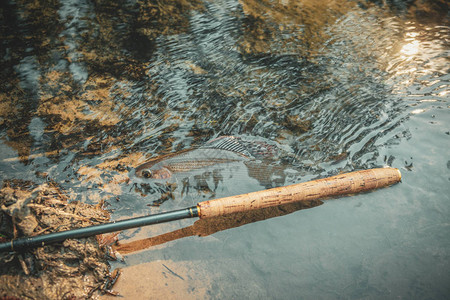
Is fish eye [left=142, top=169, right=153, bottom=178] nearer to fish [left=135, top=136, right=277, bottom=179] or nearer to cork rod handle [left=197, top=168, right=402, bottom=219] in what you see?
fish [left=135, top=136, right=277, bottom=179]

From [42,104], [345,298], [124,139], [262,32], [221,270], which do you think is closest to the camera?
[345,298]

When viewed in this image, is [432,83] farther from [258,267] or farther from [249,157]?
[258,267]

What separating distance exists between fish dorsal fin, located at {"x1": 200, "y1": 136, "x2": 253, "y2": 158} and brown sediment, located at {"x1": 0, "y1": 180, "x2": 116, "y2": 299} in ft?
5.66

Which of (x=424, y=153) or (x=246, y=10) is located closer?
(x=424, y=153)

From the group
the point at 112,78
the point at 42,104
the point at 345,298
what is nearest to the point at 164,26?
the point at 112,78

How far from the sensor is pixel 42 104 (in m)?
3.99

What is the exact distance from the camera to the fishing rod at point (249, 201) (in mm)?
2227

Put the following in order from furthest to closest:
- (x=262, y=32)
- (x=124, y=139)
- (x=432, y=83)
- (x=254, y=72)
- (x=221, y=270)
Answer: (x=262, y=32), (x=254, y=72), (x=432, y=83), (x=124, y=139), (x=221, y=270)

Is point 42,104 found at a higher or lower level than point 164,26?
lower

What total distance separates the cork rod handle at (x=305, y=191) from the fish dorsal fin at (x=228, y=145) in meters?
0.93

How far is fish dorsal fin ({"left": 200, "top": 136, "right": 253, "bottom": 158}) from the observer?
3600 millimetres

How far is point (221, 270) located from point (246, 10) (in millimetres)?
5859

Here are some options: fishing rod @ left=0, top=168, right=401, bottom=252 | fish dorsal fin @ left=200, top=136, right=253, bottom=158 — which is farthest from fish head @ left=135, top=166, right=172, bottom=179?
fishing rod @ left=0, top=168, right=401, bottom=252

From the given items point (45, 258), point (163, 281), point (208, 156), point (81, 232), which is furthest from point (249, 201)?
point (45, 258)
